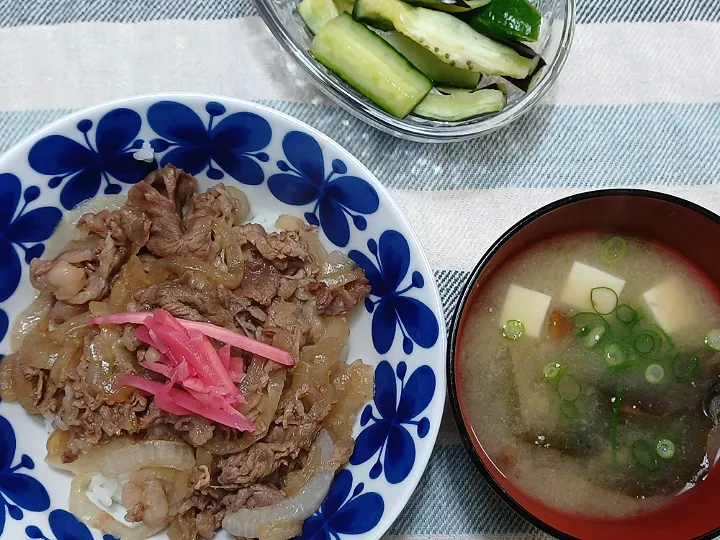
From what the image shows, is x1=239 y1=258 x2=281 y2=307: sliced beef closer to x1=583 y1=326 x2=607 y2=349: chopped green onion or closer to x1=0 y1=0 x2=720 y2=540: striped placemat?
x1=0 y1=0 x2=720 y2=540: striped placemat

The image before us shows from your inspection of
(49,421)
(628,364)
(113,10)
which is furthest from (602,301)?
(113,10)

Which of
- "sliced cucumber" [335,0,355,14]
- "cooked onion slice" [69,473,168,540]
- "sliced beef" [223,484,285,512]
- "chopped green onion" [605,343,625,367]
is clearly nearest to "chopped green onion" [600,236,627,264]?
"chopped green onion" [605,343,625,367]

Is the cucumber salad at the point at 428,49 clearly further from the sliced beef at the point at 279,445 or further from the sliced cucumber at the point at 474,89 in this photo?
the sliced beef at the point at 279,445

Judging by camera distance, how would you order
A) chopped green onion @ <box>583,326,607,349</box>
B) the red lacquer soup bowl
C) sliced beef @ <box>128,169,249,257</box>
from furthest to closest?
1. chopped green onion @ <box>583,326,607,349</box>
2. sliced beef @ <box>128,169,249,257</box>
3. the red lacquer soup bowl

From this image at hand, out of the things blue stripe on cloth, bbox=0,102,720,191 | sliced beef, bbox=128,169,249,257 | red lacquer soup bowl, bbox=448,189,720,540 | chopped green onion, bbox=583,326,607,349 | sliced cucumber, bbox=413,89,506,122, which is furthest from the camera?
blue stripe on cloth, bbox=0,102,720,191

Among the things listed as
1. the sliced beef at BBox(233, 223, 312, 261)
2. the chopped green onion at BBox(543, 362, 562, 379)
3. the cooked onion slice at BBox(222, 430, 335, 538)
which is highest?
the sliced beef at BBox(233, 223, 312, 261)

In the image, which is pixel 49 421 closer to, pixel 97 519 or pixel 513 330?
pixel 97 519
